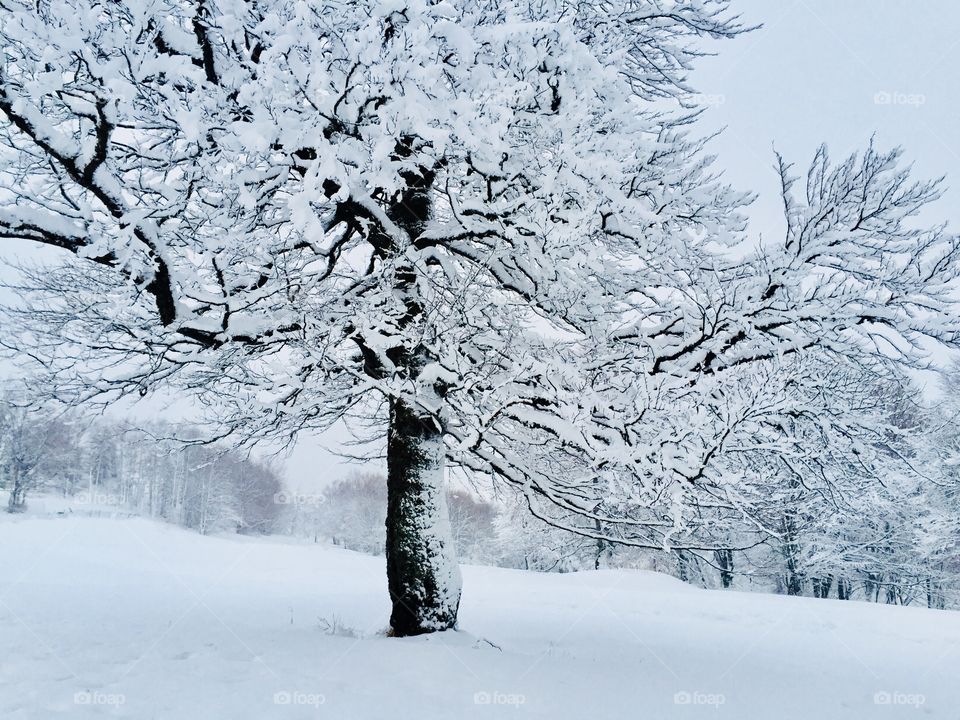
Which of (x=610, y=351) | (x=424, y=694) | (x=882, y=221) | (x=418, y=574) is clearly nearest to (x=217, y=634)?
(x=418, y=574)

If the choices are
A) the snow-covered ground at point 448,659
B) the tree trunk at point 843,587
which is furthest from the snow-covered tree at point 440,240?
the tree trunk at point 843,587

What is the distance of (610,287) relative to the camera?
614 centimetres

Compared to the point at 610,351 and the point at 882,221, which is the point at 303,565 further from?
the point at 882,221

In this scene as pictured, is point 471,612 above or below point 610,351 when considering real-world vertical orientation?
below

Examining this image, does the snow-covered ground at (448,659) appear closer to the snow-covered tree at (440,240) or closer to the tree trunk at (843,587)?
the snow-covered tree at (440,240)

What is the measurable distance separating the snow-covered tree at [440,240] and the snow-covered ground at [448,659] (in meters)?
1.30

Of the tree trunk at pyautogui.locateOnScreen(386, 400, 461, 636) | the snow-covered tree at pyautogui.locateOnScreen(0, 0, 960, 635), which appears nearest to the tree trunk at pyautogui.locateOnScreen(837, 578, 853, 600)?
the snow-covered tree at pyautogui.locateOnScreen(0, 0, 960, 635)

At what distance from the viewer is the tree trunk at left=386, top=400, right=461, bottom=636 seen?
235 inches

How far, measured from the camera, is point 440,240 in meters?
5.72

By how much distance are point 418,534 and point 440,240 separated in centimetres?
312

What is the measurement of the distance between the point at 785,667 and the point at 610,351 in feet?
16.0

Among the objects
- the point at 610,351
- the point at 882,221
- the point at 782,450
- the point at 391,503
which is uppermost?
the point at 882,221

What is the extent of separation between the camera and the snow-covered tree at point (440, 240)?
3.75m

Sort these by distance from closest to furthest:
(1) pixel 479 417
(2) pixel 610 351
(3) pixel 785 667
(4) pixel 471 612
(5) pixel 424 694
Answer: (5) pixel 424 694, (1) pixel 479 417, (2) pixel 610 351, (3) pixel 785 667, (4) pixel 471 612
